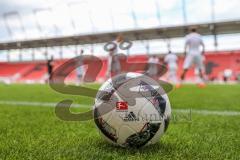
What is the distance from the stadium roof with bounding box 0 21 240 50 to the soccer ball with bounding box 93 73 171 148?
29.7 m

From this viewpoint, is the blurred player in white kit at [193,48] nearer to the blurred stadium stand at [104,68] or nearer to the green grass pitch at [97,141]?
the green grass pitch at [97,141]

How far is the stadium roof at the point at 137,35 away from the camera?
33.4 m

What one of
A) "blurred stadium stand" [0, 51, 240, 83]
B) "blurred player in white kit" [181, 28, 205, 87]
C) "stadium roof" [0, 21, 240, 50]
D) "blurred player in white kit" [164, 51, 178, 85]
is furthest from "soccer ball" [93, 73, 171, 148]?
"blurred stadium stand" [0, 51, 240, 83]

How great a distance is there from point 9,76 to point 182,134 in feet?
148

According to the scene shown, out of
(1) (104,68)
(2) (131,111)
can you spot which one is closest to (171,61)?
(1) (104,68)

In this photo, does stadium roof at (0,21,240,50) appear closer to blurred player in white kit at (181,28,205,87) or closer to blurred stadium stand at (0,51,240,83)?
blurred stadium stand at (0,51,240,83)

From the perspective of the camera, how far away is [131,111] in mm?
3320

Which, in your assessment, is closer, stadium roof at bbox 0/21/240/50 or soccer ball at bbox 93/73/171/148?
soccer ball at bbox 93/73/171/148

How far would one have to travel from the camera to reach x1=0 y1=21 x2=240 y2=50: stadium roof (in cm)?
3341


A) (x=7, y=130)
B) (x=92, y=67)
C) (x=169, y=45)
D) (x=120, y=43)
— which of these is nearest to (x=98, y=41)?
(x=169, y=45)

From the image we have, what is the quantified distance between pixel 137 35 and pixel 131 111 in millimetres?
34386

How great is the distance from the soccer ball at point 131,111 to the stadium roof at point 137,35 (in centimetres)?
2971

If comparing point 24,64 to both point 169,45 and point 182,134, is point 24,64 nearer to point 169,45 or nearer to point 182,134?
point 169,45

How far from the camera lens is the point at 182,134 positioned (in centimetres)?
460
